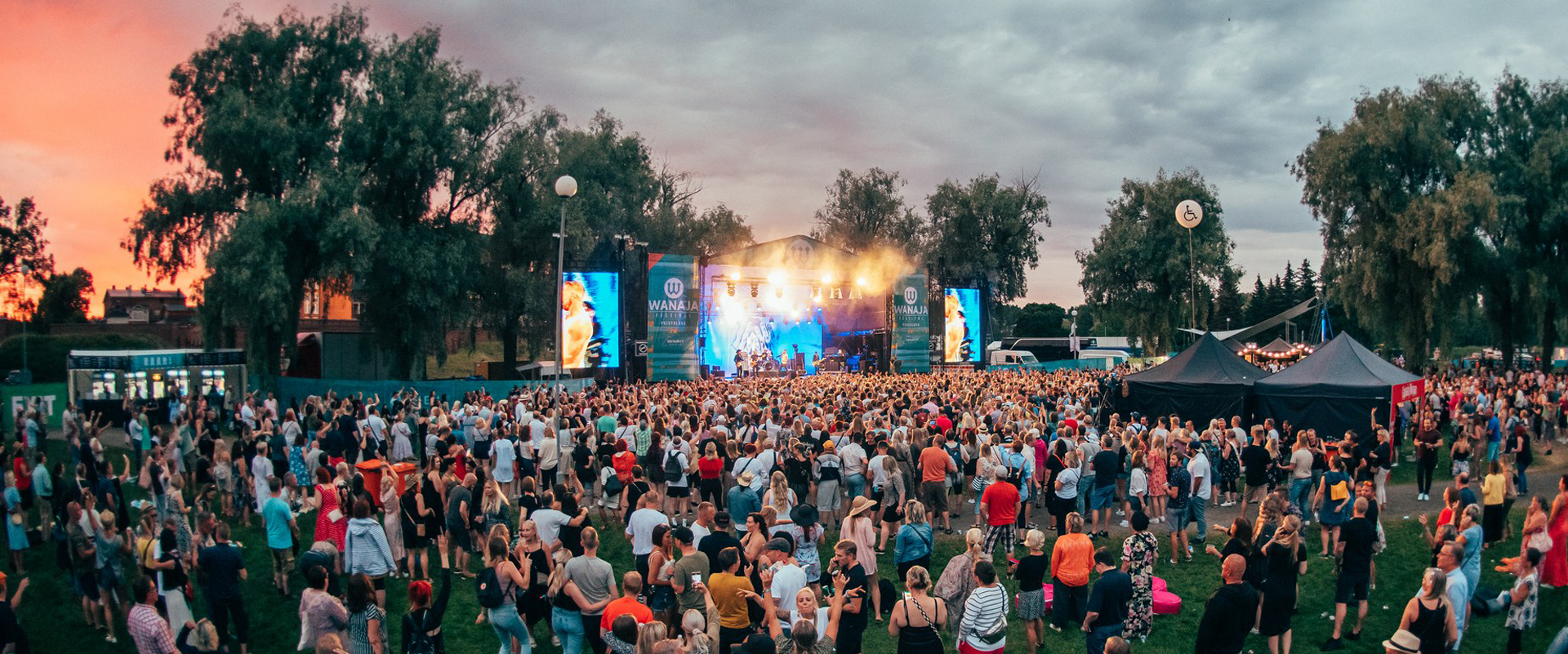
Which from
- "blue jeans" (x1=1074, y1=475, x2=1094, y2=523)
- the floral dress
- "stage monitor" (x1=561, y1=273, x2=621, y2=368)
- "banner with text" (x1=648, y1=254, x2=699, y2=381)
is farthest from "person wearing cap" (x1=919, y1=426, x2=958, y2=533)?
"banner with text" (x1=648, y1=254, x2=699, y2=381)

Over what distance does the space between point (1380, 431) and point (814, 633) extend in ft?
36.4

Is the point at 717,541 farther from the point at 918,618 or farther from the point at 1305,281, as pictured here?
the point at 1305,281

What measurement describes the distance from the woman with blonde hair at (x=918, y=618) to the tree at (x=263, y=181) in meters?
24.9

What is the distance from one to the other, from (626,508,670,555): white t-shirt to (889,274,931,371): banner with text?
2769 cm

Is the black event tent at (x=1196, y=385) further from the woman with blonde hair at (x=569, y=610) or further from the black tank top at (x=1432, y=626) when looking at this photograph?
the woman with blonde hair at (x=569, y=610)

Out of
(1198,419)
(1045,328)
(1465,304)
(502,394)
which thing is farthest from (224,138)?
(1045,328)

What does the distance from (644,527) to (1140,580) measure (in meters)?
4.31

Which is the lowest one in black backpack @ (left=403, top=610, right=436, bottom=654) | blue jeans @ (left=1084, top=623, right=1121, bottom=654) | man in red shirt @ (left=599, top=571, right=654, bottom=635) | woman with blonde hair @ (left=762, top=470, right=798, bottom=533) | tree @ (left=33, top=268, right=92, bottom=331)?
blue jeans @ (left=1084, top=623, right=1121, bottom=654)

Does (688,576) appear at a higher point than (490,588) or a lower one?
higher

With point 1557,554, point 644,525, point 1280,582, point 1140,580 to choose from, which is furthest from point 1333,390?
point 644,525

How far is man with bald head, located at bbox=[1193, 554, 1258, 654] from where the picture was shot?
580 centimetres

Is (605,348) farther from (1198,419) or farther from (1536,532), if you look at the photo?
(1536,532)

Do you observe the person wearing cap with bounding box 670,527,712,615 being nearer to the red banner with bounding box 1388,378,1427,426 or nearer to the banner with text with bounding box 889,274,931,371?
the red banner with bounding box 1388,378,1427,426

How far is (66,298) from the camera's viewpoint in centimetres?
5831
